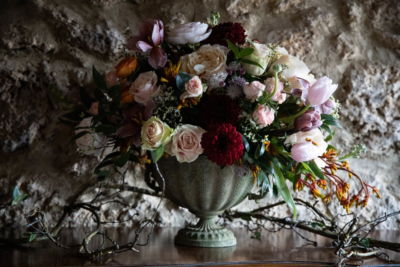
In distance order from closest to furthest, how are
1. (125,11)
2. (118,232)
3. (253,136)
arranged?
(253,136) < (118,232) < (125,11)

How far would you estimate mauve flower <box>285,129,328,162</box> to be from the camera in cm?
92

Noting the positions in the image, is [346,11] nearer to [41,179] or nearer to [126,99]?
[126,99]

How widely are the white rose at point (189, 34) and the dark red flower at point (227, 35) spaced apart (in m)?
0.02

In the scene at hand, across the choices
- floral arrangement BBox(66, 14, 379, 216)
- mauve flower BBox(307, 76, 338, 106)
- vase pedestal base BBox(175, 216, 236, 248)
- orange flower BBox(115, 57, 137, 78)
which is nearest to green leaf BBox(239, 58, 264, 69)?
floral arrangement BBox(66, 14, 379, 216)

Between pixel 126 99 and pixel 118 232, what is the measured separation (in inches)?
13.6

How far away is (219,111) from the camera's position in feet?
3.06

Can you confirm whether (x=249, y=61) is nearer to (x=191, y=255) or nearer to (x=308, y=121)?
(x=308, y=121)

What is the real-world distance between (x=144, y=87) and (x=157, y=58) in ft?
0.21

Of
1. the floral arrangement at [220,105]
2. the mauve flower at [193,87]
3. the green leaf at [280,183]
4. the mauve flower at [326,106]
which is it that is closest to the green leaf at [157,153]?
the floral arrangement at [220,105]

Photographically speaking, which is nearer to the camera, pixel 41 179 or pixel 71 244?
pixel 71 244

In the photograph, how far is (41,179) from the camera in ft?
3.97

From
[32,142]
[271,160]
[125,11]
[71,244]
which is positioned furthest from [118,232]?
[125,11]

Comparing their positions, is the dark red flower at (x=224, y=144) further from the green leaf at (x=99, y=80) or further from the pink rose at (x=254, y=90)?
the green leaf at (x=99, y=80)

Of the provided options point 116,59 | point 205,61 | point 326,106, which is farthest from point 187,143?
point 116,59
